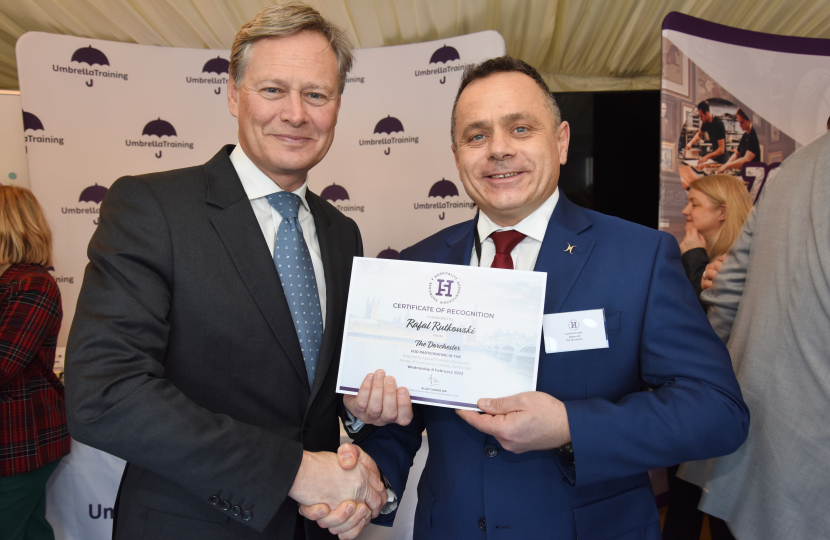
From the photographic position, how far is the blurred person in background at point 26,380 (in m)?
2.56

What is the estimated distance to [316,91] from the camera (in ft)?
5.73

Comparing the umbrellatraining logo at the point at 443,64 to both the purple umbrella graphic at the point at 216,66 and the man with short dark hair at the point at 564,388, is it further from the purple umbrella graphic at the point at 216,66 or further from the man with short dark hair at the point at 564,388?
the man with short dark hair at the point at 564,388

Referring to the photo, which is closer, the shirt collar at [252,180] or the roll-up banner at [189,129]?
the shirt collar at [252,180]

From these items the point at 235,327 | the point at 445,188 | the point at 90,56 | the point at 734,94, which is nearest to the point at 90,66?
the point at 90,56

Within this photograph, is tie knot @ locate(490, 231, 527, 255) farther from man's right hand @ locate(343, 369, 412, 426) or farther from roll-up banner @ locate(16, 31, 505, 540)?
roll-up banner @ locate(16, 31, 505, 540)

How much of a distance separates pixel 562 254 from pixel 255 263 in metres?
0.96

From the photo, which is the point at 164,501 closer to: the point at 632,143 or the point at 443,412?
the point at 443,412

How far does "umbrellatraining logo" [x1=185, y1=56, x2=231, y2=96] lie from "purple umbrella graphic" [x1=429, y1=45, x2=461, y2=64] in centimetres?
196

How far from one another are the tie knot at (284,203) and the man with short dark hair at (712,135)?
3162 mm

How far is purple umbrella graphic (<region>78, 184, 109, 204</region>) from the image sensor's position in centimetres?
451

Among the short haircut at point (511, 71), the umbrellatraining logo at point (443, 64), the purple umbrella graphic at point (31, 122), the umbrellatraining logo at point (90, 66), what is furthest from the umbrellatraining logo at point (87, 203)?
the short haircut at point (511, 71)

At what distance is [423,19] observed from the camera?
14.9 ft

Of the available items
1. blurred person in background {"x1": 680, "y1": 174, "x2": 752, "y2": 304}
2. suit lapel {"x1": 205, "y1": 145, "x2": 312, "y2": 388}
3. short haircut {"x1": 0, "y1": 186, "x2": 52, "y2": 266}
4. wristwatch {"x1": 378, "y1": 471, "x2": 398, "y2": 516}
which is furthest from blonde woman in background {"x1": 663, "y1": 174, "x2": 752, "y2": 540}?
short haircut {"x1": 0, "y1": 186, "x2": 52, "y2": 266}

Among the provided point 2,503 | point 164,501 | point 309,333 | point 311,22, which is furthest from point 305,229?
point 2,503
